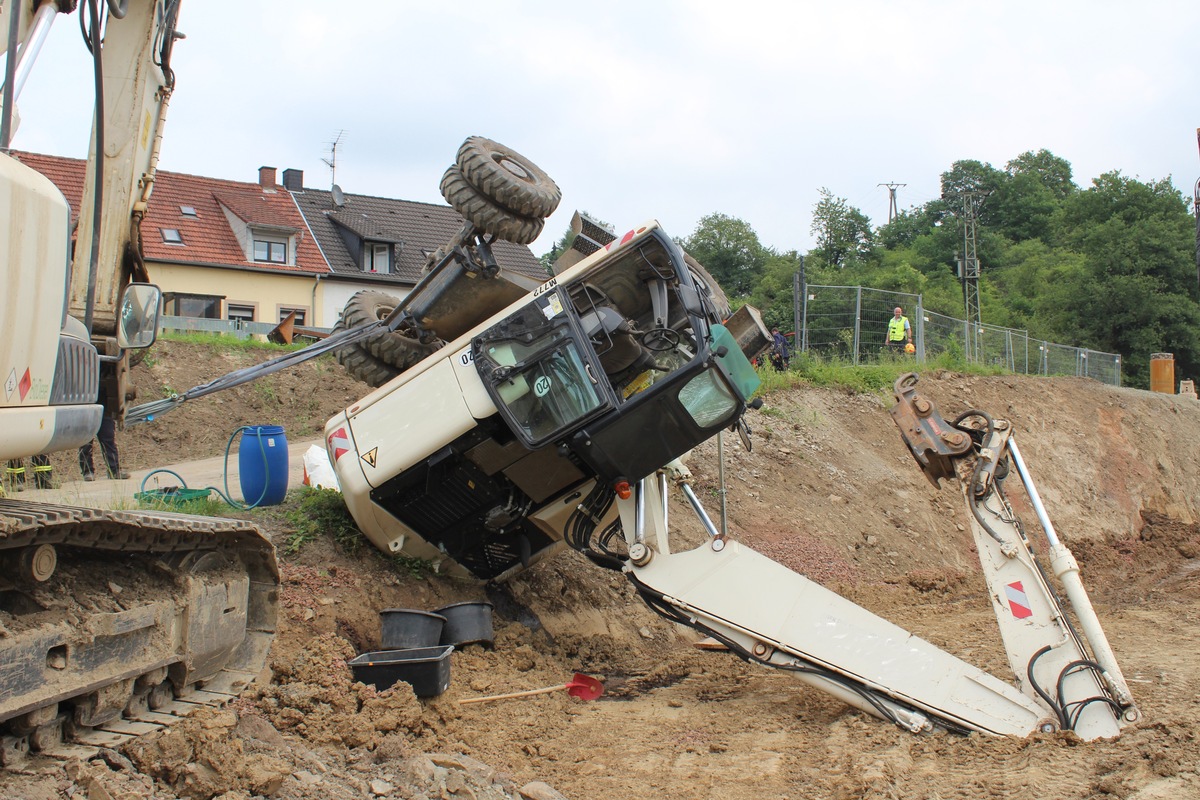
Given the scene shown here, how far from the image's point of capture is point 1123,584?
12062 millimetres

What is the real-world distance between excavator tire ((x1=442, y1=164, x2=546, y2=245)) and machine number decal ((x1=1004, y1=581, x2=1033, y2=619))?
153 inches

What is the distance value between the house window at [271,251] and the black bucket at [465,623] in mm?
28981

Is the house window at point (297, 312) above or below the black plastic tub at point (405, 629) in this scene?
below

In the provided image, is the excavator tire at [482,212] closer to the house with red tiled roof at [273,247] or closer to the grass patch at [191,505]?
the grass patch at [191,505]

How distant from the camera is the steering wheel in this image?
6516mm

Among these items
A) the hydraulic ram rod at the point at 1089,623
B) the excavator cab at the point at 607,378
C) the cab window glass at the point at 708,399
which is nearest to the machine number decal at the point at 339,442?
the excavator cab at the point at 607,378

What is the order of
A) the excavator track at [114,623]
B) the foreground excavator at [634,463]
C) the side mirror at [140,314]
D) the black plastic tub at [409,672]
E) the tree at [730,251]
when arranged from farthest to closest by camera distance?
1. the tree at [730,251]
2. the black plastic tub at [409,672]
3. the foreground excavator at [634,463]
4. the side mirror at [140,314]
5. the excavator track at [114,623]

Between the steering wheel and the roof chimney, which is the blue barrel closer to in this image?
the steering wheel

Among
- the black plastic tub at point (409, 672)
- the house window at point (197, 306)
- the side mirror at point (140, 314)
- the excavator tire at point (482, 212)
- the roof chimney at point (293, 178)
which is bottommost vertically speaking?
the black plastic tub at point (409, 672)

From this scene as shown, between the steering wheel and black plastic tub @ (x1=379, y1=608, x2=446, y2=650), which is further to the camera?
the steering wheel

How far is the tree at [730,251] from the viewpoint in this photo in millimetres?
52969

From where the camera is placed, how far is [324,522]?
786 centimetres

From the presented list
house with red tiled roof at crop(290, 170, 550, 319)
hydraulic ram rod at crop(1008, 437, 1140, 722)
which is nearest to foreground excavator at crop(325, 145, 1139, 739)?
hydraulic ram rod at crop(1008, 437, 1140, 722)

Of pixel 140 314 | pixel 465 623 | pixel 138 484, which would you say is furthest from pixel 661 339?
pixel 138 484
